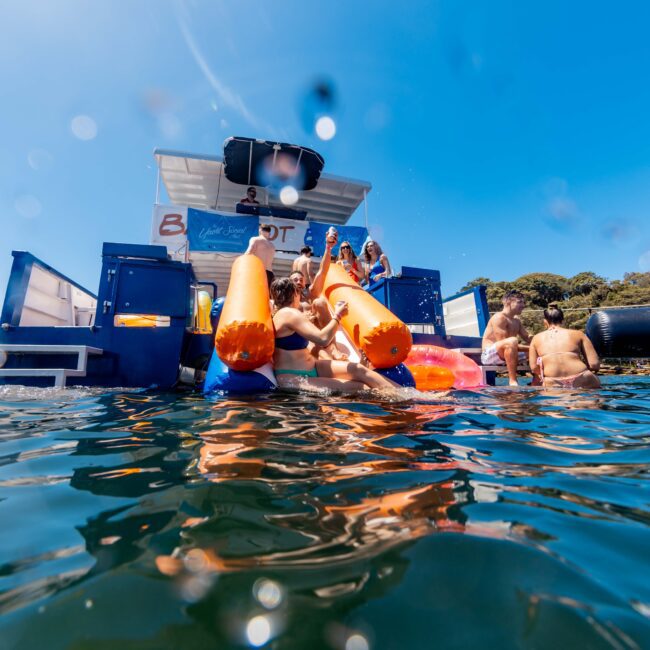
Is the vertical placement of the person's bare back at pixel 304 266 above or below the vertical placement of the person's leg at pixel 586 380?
above

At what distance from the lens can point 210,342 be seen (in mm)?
4754

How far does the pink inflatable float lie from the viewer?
4.19 meters

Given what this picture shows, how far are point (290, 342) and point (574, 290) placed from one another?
2846 cm

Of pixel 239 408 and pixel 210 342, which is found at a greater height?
pixel 210 342

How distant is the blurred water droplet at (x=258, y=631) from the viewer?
0.60m

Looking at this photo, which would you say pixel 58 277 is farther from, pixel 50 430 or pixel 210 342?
pixel 50 430

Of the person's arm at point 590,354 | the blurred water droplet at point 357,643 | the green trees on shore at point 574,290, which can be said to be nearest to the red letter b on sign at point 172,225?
the person's arm at point 590,354

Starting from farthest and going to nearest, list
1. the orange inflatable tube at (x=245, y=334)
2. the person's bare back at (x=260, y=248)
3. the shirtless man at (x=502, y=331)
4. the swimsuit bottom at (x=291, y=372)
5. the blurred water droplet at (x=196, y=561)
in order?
the shirtless man at (x=502, y=331) → the person's bare back at (x=260, y=248) → the swimsuit bottom at (x=291, y=372) → the orange inflatable tube at (x=245, y=334) → the blurred water droplet at (x=196, y=561)

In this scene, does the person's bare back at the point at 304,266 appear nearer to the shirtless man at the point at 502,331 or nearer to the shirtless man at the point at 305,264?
the shirtless man at the point at 305,264

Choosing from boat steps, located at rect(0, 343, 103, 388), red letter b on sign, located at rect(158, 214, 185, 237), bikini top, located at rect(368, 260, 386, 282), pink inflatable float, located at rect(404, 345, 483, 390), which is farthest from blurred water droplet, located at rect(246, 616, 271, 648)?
red letter b on sign, located at rect(158, 214, 185, 237)

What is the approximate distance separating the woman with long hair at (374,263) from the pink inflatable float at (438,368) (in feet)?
6.92

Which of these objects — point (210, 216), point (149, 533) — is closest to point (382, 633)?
point (149, 533)

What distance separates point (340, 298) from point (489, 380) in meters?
2.77

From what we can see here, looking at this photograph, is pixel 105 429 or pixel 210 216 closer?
pixel 105 429
